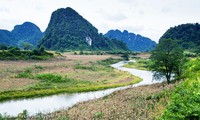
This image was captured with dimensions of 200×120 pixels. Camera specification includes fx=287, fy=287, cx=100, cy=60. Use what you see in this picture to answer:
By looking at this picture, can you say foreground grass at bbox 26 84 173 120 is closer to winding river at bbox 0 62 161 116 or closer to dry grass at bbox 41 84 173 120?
dry grass at bbox 41 84 173 120

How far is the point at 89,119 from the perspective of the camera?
67.4 feet

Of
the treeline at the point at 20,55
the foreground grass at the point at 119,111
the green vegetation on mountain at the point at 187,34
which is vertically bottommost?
the foreground grass at the point at 119,111

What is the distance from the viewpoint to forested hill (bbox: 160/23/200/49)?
156 meters

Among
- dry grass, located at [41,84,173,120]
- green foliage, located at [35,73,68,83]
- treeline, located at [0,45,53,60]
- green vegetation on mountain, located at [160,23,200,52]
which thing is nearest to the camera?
dry grass, located at [41,84,173,120]

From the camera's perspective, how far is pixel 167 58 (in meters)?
47.9

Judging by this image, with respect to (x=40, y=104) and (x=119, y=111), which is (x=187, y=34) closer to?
(x=40, y=104)

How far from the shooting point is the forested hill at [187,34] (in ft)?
511

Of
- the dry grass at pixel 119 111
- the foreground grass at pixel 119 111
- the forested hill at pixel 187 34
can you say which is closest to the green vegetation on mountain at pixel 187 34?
the forested hill at pixel 187 34

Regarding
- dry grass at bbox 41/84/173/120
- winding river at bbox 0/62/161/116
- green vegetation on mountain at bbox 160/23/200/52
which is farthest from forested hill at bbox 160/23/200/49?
dry grass at bbox 41/84/173/120

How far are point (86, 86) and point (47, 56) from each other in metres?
57.5

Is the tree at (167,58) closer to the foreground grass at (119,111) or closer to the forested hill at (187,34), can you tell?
the foreground grass at (119,111)

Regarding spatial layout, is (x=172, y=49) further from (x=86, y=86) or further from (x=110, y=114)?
(x=110, y=114)

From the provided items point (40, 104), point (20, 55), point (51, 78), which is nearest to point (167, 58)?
point (51, 78)

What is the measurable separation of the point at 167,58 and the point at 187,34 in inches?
5140
